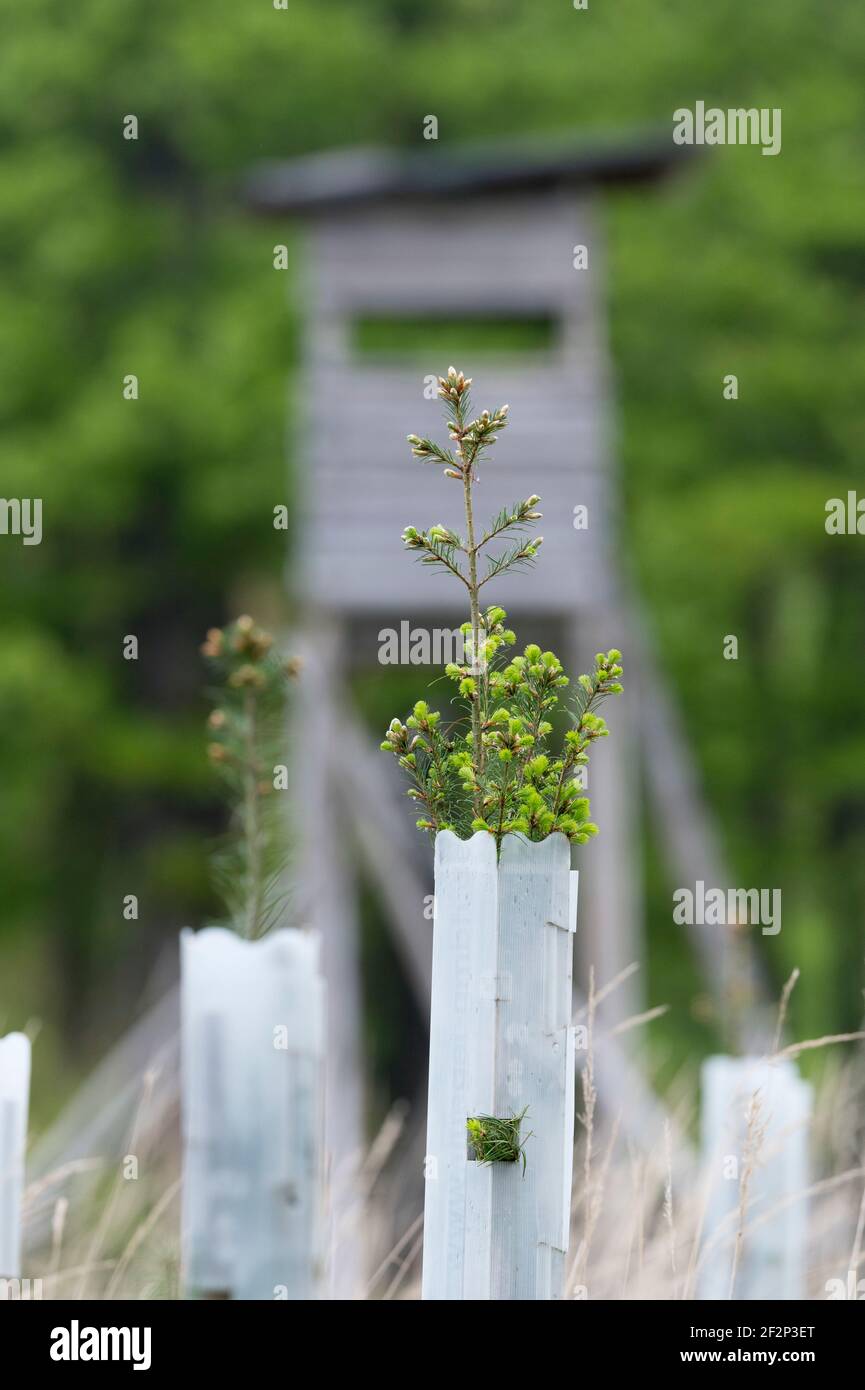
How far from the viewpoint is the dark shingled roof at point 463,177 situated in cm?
784

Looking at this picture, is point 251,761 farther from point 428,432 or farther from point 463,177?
point 463,177

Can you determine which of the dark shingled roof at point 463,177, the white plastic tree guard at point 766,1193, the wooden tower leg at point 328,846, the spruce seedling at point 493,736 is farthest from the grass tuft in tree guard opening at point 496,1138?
the dark shingled roof at point 463,177

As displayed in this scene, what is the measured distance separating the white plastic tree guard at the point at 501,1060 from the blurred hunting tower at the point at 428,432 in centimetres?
611

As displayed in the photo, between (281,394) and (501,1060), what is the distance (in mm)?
10109

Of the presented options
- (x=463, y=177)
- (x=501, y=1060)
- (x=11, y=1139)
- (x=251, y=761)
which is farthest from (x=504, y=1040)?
(x=463, y=177)

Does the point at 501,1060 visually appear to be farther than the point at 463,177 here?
No

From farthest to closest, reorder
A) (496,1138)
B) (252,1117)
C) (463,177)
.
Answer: (463,177)
(252,1117)
(496,1138)

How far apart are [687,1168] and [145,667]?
8512 millimetres

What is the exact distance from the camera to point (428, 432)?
813 centimetres

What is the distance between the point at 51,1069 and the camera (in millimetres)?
11203

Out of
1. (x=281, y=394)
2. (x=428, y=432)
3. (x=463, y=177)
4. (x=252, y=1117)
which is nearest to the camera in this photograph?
(x=252, y=1117)

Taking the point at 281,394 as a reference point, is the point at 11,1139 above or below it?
below
